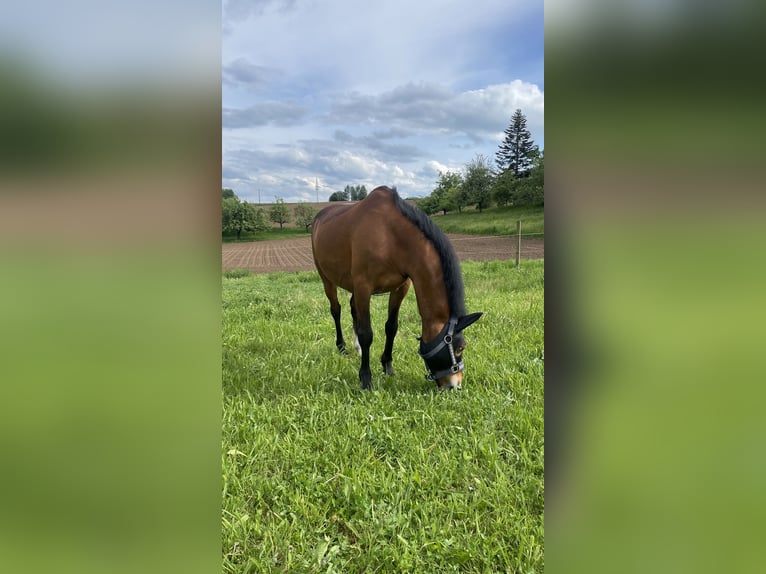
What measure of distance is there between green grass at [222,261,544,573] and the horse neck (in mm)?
650

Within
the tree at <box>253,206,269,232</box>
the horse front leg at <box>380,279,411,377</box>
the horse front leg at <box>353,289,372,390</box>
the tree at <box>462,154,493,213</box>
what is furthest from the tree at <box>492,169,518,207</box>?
the horse front leg at <box>353,289,372,390</box>

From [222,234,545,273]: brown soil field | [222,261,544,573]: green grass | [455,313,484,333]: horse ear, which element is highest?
[222,234,545,273]: brown soil field

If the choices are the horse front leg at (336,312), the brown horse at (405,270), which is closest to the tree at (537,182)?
the brown horse at (405,270)

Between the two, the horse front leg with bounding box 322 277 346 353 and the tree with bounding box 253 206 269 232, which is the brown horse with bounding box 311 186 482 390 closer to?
the horse front leg with bounding box 322 277 346 353

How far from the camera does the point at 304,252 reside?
2742 centimetres

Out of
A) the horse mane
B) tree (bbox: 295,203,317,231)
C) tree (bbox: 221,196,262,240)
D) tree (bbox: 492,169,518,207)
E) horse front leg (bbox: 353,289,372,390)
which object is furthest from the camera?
tree (bbox: 295,203,317,231)
